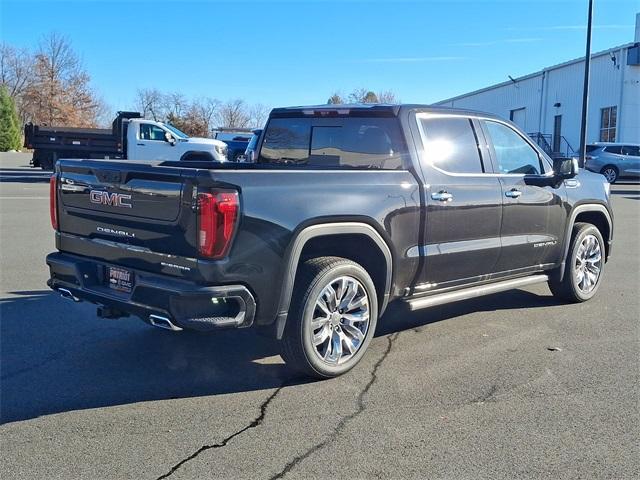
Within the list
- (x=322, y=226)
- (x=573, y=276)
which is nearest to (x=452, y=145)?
(x=322, y=226)

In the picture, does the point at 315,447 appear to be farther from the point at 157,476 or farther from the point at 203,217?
the point at 203,217

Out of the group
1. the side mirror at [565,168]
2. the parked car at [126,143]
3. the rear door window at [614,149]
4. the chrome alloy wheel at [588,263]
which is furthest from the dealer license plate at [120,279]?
the rear door window at [614,149]

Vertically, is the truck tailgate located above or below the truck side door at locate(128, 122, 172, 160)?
below

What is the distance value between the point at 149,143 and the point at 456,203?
18206mm

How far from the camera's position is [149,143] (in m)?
21.8

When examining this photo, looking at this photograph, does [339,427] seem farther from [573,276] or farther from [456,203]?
[573,276]

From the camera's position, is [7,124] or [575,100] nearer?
[575,100]

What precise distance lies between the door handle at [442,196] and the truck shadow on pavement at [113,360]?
936mm

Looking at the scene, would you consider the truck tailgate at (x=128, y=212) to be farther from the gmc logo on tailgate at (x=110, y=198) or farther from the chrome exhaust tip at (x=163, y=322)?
the chrome exhaust tip at (x=163, y=322)

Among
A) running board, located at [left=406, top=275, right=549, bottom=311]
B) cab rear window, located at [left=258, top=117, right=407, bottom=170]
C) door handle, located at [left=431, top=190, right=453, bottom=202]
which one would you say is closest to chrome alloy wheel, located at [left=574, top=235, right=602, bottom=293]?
running board, located at [left=406, top=275, right=549, bottom=311]

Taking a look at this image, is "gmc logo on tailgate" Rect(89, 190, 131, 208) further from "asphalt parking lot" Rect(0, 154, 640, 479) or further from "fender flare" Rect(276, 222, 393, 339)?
"asphalt parking lot" Rect(0, 154, 640, 479)

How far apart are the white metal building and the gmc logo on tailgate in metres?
29.1

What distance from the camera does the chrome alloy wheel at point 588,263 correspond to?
22.6ft

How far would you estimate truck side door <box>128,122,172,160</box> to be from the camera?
21.7m
